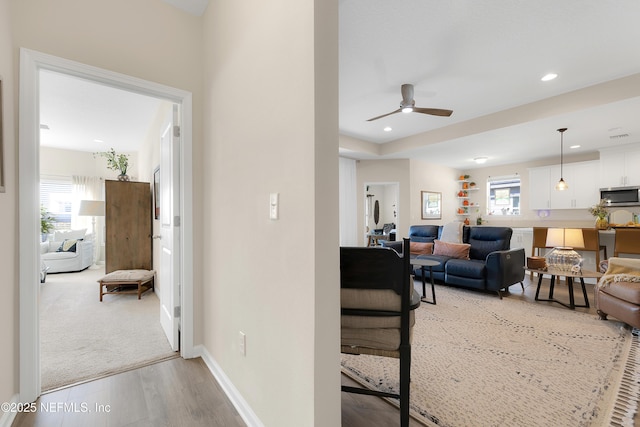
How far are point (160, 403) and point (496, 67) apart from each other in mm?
4302

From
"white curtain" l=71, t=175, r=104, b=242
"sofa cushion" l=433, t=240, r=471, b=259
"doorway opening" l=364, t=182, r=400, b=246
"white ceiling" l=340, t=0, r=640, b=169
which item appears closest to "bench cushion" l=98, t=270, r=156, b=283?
"white curtain" l=71, t=175, r=104, b=242

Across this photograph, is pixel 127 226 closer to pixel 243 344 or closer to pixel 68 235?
pixel 68 235

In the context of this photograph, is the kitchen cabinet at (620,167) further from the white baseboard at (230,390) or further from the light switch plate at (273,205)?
the white baseboard at (230,390)

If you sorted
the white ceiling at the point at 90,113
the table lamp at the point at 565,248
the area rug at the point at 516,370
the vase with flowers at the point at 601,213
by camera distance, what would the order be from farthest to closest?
1. the vase with flowers at the point at 601,213
2. the table lamp at the point at 565,248
3. the white ceiling at the point at 90,113
4. the area rug at the point at 516,370

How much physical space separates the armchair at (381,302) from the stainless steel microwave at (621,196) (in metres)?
6.37

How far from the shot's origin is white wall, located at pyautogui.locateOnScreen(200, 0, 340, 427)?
3.37 feet

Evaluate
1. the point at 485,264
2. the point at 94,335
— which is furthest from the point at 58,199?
the point at 485,264

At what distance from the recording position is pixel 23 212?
1581 mm

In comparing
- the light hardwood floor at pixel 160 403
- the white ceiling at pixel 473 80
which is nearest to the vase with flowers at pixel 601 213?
the white ceiling at pixel 473 80

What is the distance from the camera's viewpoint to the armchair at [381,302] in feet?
4.38

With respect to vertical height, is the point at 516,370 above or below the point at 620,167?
below

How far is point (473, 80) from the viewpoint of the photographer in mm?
3277

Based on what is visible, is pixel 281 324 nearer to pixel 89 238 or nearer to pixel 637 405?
pixel 637 405

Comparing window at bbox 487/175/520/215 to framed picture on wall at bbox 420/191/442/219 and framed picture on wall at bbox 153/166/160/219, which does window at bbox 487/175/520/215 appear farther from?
framed picture on wall at bbox 153/166/160/219
